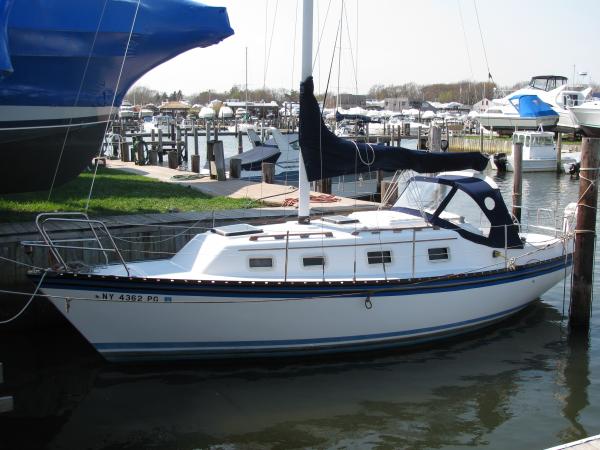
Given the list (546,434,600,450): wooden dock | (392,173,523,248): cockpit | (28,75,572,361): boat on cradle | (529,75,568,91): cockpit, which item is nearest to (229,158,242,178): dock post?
(28,75,572,361): boat on cradle

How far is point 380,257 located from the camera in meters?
12.0

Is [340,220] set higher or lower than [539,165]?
higher

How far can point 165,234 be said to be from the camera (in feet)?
46.7

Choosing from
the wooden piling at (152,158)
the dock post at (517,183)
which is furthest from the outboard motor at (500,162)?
the dock post at (517,183)

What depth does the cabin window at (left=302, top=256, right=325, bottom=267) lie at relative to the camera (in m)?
11.6

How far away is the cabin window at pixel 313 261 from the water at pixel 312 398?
172 centimetres

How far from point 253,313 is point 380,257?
2574 mm

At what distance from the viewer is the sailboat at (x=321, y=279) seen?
10.6 m

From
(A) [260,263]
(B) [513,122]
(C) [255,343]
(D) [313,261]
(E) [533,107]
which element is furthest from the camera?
(B) [513,122]

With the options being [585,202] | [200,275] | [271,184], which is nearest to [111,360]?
[200,275]

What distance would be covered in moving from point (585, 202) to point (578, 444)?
251 inches

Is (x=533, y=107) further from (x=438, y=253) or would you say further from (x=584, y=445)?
(x=584, y=445)

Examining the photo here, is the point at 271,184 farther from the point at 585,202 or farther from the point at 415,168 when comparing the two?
the point at 585,202

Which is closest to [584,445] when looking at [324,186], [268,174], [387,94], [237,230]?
[237,230]
